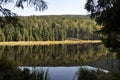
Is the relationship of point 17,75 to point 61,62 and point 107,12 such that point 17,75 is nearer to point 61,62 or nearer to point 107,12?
point 107,12

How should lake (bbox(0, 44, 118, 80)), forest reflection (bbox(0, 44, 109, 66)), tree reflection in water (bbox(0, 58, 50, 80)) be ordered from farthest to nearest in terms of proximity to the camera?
forest reflection (bbox(0, 44, 109, 66)), lake (bbox(0, 44, 118, 80)), tree reflection in water (bbox(0, 58, 50, 80))

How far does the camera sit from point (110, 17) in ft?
33.8

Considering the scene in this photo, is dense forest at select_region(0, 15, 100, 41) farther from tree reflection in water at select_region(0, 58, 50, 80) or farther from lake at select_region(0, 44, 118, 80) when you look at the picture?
tree reflection in water at select_region(0, 58, 50, 80)

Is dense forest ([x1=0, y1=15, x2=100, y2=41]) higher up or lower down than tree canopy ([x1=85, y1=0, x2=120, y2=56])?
lower down

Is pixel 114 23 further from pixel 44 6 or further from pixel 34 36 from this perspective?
pixel 34 36

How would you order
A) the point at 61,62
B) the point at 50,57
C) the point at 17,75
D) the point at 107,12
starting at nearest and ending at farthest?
the point at 107,12
the point at 17,75
the point at 61,62
the point at 50,57

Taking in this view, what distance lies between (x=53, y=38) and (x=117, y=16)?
122468 millimetres

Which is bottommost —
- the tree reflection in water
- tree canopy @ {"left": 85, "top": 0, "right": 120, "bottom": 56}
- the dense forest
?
the dense forest

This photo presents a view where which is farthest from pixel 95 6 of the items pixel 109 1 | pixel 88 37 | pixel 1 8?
pixel 88 37

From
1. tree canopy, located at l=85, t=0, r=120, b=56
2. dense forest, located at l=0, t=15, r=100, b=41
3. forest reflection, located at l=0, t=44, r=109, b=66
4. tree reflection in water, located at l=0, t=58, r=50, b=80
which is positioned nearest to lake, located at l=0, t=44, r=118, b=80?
forest reflection, located at l=0, t=44, r=109, b=66

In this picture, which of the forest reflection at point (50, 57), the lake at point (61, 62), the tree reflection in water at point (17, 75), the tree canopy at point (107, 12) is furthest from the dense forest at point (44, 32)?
the tree canopy at point (107, 12)

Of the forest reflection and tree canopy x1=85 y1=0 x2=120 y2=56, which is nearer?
tree canopy x1=85 y1=0 x2=120 y2=56

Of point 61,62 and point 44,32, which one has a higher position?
point 61,62

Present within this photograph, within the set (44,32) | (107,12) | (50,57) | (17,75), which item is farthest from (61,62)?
(44,32)
